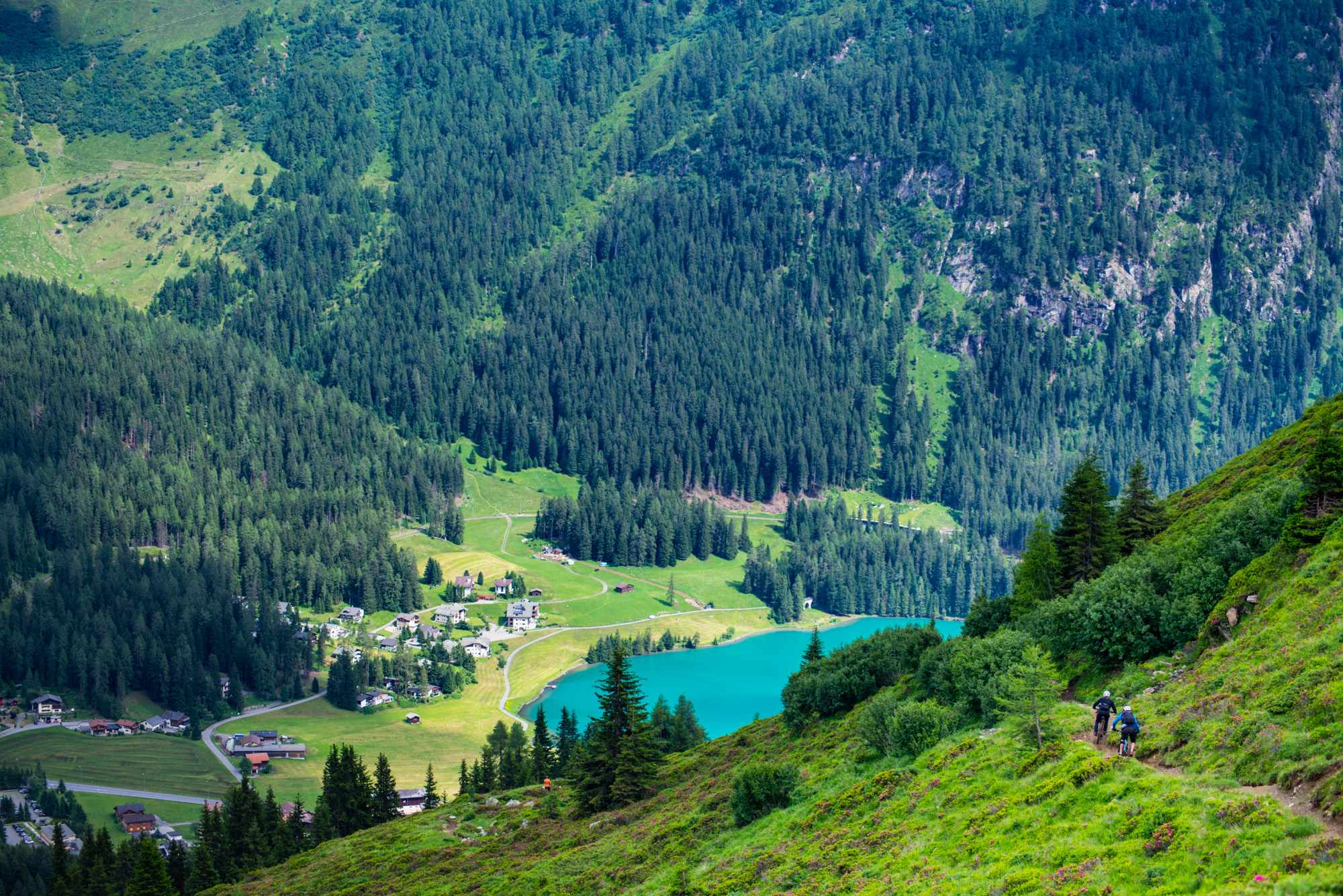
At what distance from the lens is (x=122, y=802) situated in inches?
6314

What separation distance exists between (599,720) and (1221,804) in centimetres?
6669

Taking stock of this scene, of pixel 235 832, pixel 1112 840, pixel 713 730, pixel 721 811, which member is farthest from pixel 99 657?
pixel 1112 840

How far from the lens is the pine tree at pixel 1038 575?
93562 millimetres

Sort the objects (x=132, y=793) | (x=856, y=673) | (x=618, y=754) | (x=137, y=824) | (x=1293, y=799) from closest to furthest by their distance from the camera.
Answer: (x=1293, y=799) → (x=856, y=673) → (x=618, y=754) → (x=137, y=824) → (x=132, y=793)

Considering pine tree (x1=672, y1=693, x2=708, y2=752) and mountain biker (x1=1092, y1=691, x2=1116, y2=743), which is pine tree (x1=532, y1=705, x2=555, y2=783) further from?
mountain biker (x1=1092, y1=691, x2=1116, y2=743)

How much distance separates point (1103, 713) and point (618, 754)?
175ft

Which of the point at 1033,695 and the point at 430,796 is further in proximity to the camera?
the point at 430,796

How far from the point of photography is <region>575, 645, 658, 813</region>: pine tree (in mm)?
99688

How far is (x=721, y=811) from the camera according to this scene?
80938mm

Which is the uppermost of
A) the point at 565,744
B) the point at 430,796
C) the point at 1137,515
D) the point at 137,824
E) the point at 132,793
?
the point at 1137,515

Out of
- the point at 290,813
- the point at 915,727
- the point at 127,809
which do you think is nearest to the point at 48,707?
the point at 127,809

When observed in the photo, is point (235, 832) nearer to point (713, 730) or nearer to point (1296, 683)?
point (713, 730)

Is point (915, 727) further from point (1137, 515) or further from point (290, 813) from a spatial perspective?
point (290, 813)

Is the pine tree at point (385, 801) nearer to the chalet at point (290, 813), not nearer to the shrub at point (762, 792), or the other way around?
the chalet at point (290, 813)
